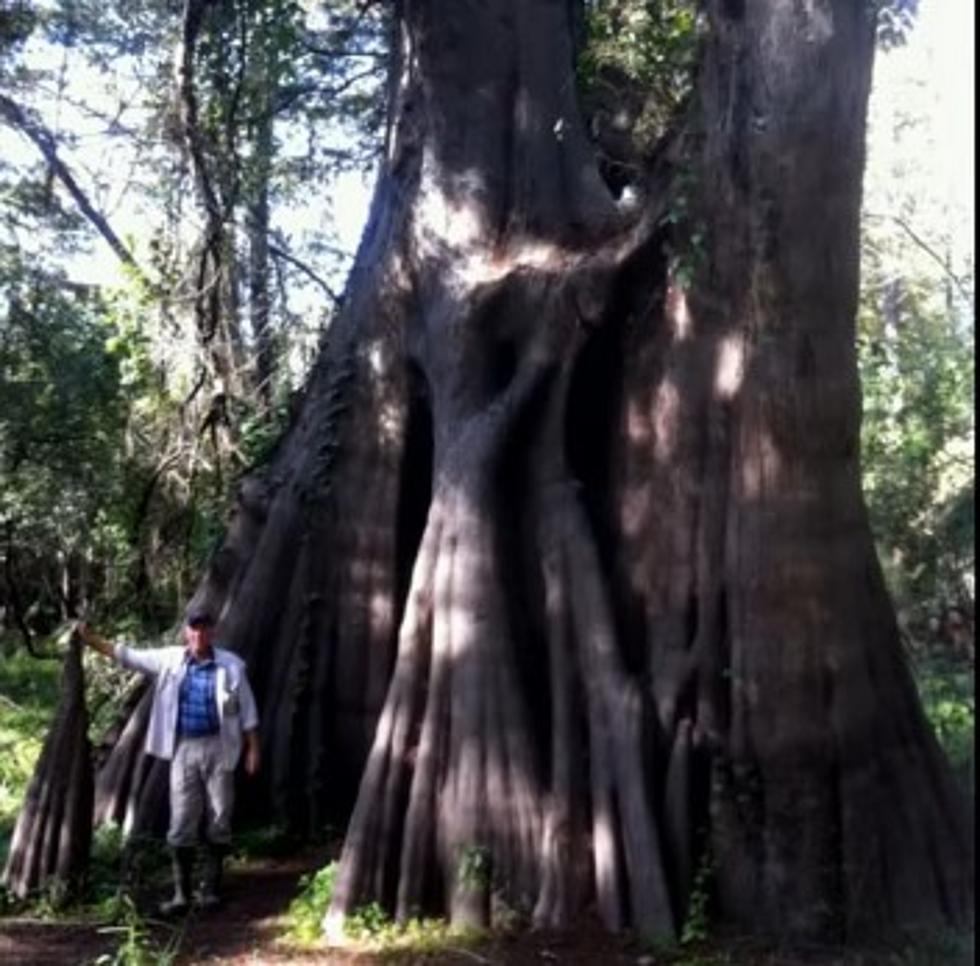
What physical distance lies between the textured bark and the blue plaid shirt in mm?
A: 679

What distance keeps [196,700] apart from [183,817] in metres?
0.71

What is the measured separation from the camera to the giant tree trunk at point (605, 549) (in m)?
7.80

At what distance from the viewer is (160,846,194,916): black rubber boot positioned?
9.09m

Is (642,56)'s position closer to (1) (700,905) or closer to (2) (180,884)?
(1) (700,905)

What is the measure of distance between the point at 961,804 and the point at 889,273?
55.6ft

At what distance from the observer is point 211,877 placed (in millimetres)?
9297

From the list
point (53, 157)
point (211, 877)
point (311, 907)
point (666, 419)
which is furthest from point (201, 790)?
point (53, 157)

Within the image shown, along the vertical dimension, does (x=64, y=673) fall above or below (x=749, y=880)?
above

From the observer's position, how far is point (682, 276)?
8.62 meters

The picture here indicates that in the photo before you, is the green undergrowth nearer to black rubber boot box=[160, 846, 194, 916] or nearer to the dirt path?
the dirt path

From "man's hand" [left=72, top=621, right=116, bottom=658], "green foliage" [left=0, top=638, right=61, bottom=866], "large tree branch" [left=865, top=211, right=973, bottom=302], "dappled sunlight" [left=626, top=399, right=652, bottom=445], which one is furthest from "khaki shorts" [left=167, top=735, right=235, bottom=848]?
"large tree branch" [left=865, top=211, right=973, bottom=302]

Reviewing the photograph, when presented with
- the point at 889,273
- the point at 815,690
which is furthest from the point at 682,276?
the point at 889,273

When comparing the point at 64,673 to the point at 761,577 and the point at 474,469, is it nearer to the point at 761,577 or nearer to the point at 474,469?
the point at 474,469

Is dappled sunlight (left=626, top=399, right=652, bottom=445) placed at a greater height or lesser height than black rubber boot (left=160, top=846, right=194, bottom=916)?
greater
